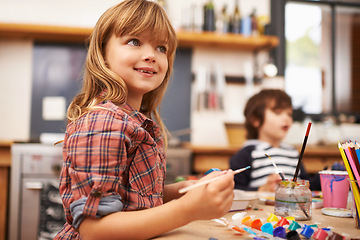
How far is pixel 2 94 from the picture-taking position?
299 centimetres

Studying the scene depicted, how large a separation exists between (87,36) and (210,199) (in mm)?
2568

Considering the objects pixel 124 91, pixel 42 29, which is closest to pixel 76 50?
pixel 42 29

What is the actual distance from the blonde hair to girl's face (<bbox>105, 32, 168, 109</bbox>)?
16mm

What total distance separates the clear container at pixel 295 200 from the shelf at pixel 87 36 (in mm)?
2297

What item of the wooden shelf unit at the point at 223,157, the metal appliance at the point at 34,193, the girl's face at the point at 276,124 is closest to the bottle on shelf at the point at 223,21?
the wooden shelf unit at the point at 223,157

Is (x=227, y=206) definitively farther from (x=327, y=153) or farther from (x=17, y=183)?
(x=327, y=153)

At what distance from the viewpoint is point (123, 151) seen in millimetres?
696

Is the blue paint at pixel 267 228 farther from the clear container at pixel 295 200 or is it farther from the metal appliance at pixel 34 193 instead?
the metal appliance at pixel 34 193

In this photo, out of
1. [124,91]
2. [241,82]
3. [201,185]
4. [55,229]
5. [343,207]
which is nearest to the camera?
[201,185]

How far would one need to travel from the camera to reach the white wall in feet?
9.81

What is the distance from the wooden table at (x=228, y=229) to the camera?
0.68 metres

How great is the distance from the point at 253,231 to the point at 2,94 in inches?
112

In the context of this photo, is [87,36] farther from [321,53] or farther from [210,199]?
[210,199]

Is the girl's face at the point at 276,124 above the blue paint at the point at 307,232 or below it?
above
